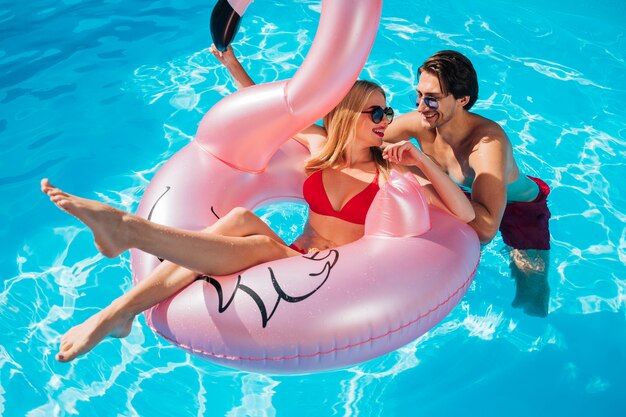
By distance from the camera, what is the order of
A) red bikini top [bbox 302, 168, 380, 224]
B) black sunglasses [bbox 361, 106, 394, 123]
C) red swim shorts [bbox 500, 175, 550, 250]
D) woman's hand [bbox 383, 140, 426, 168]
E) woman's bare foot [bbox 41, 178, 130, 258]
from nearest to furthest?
woman's bare foot [bbox 41, 178, 130, 258], woman's hand [bbox 383, 140, 426, 168], black sunglasses [bbox 361, 106, 394, 123], red bikini top [bbox 302, 168, 380, 224], red swim shorts [bbox 500, 175, 550, 250]

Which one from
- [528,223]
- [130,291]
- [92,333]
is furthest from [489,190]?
[92,333]

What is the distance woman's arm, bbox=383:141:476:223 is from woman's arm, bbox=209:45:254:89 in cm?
105

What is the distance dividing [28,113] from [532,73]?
3910 millimetres

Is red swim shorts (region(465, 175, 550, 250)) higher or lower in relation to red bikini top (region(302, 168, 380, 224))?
lower

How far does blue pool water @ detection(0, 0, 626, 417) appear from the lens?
3.66 meters

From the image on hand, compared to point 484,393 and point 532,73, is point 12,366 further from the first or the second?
point 532,73

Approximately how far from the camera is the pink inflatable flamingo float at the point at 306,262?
2.85 meters

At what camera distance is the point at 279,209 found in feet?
15.0

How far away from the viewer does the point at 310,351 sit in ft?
9.34

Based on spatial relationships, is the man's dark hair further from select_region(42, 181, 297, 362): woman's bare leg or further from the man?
select_region(42, 181, 297, 362): woman's bare leg

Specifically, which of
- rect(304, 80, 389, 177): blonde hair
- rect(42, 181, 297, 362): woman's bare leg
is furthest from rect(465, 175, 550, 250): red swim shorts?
rect(42, 181, 297, 362): woman's bare leg

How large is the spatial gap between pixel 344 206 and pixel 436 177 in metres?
0.52

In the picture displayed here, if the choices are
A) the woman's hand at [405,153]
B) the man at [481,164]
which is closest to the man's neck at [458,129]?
the man at [481,164]

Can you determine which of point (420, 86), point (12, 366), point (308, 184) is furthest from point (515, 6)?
point (12, 366)
